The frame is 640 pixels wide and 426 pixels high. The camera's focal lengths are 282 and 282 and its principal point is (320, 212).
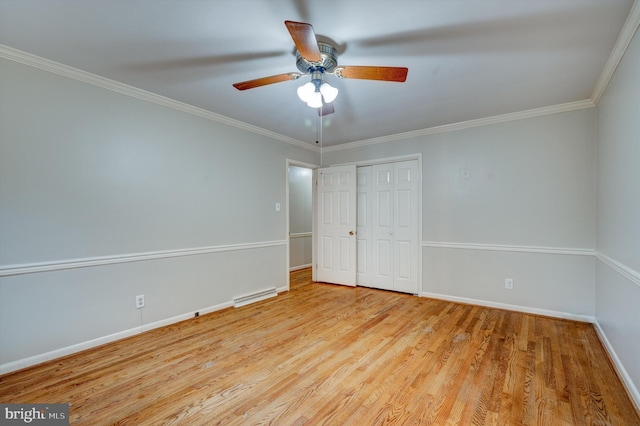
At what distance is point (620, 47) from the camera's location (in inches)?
81.0

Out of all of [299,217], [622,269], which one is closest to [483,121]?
[622,269]

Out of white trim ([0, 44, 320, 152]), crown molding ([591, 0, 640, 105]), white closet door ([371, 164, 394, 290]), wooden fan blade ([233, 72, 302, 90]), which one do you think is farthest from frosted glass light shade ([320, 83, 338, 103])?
white closet door ([371, 164, 394, 290])

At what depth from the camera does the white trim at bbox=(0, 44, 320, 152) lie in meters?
2.24

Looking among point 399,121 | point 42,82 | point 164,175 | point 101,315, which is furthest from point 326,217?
point 42,82

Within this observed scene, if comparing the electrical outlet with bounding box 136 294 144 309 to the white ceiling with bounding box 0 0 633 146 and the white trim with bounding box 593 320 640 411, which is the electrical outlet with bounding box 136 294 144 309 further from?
the white trim with bounding box 593 320 640 411

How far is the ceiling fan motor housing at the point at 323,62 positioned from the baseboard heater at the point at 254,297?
9.65ft

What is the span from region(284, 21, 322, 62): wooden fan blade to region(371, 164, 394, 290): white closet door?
3.07 meters

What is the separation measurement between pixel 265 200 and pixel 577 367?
381 cm

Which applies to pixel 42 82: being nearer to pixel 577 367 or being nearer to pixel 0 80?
pixel 0 80

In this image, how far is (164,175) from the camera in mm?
3133

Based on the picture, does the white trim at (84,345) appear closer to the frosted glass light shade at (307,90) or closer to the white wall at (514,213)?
the frosted glass light shade at (307,90)

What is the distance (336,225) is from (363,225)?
49cm

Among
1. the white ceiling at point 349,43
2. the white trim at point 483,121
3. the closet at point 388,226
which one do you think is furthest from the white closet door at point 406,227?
the white ceiling at point 349,43

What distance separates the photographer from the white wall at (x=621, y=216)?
1865mm
